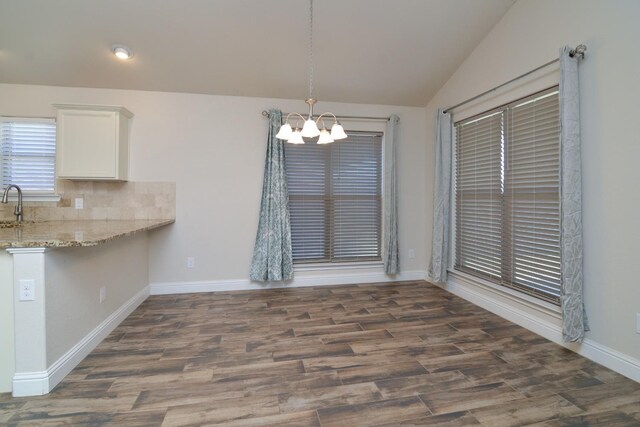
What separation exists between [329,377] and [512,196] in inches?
95.4

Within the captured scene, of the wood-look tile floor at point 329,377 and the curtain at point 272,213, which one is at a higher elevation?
the curtain at point 272,213

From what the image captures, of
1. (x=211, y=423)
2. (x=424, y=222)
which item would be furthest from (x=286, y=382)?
(x=424, y=222)

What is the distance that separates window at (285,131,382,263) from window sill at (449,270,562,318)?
1135mm

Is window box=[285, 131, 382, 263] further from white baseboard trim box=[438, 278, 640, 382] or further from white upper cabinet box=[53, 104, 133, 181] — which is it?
white upper cabinet box=[53, 104, 133, 181]

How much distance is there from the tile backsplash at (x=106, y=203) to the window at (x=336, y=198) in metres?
1.59

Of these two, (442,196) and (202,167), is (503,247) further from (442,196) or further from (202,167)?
(202,167)

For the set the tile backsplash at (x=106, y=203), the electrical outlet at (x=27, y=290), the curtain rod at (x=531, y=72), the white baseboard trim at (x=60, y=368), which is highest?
the curtain rod at (x=531, y=72)

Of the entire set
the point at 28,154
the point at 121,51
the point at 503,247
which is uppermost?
the point at 121,51

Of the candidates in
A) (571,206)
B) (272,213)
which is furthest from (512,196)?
(272,213)

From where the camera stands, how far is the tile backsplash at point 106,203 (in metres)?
3.45

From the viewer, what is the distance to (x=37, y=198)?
3.46 m

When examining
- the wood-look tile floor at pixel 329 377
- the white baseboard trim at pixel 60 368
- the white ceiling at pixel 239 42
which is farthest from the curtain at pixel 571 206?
the white baseboard trim at pixel 60 368

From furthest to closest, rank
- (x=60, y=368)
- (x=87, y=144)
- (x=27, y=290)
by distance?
(x=87, y=144) → (x=60, y=368) → (x=27, y=290)

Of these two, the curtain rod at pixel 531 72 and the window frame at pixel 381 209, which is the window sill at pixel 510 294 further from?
the curtain rod at pixel 531 72
